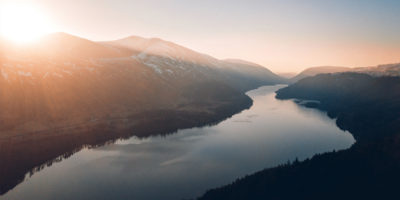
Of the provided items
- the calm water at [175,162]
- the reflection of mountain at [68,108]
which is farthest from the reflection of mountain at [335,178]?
the reflection of mountain at [68,108]

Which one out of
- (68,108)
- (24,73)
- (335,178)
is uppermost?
(24,73)

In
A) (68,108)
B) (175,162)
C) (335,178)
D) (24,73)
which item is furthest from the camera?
(24,73)

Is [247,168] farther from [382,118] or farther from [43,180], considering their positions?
[382,118]

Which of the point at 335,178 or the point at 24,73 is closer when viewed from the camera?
the point at 335,178

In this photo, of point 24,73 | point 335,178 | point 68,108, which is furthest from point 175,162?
point 24,73

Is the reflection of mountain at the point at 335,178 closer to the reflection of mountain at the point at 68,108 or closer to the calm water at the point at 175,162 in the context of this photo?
the calm water at the point at 175,162

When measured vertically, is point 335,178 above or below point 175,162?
below

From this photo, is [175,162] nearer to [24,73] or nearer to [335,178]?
[335,178]

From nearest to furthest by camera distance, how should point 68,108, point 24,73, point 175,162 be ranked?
point 175,162, point 68,108, point 24,73

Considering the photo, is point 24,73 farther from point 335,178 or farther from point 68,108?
point 335,178

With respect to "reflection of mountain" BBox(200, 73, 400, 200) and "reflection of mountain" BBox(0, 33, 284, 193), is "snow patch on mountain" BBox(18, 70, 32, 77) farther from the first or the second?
"reflection of mountain" BBox(200, 73, 400, 200)
